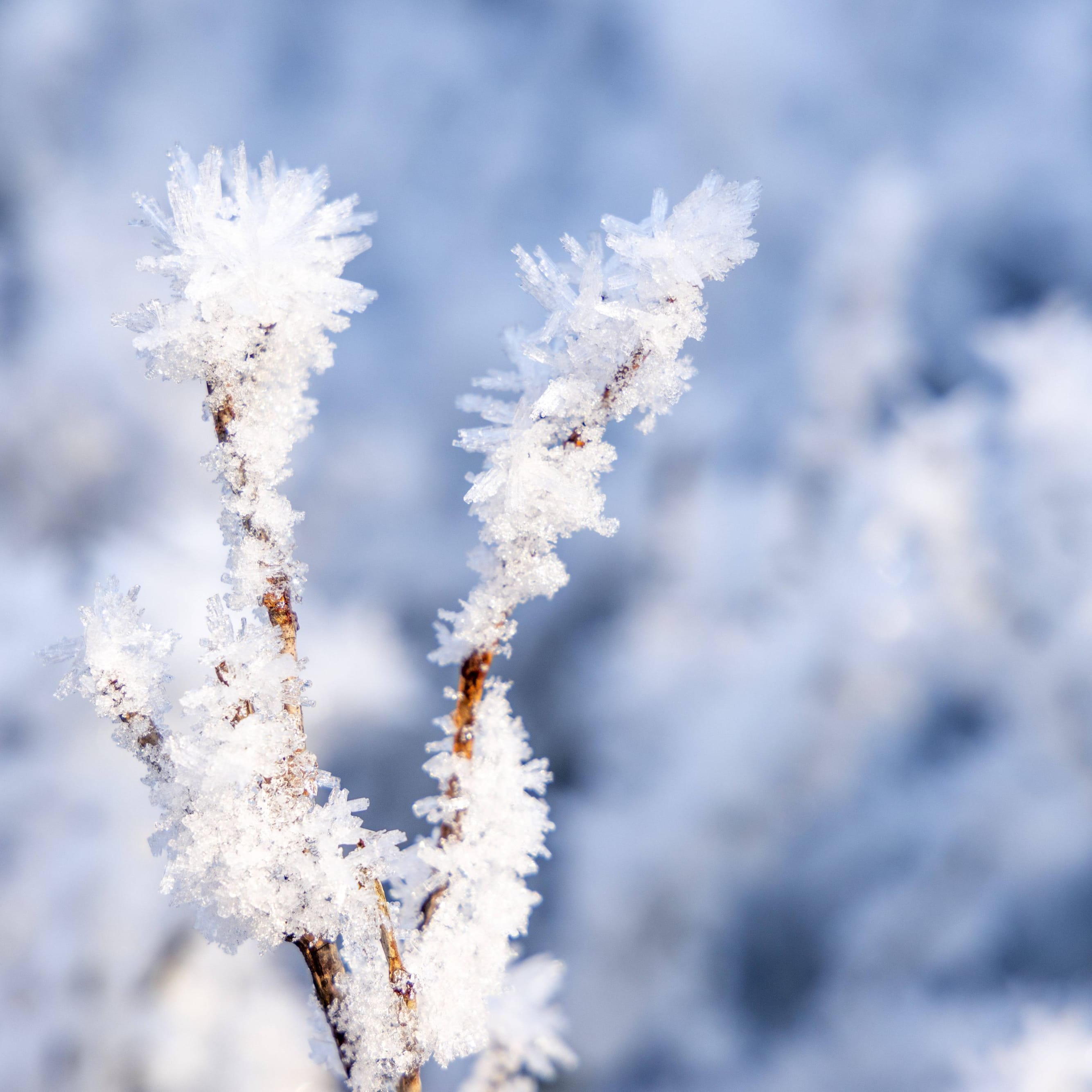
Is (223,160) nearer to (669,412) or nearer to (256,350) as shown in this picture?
(256,350)

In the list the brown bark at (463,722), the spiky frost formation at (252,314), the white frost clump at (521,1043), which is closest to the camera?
the spiky frost formation at (252,314)

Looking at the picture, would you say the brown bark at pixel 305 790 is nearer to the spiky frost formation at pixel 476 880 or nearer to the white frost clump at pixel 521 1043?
the spiky frost formation at pixel 476 880

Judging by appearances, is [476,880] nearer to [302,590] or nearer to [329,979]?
[329,979]

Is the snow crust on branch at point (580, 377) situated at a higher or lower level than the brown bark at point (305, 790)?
higher

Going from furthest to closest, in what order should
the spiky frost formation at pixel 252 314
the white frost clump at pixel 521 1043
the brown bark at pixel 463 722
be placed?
1. the white frost clump at pixel 521 1043
2. the brown bark at pixel 463 722
3. the spiky frost formation at pixel 252 314

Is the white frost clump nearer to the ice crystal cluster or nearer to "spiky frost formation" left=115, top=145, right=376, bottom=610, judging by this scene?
the ice crystal cluster

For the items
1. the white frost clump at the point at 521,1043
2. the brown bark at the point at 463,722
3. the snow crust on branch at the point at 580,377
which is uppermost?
the snow crust on branch at the point at 580,377

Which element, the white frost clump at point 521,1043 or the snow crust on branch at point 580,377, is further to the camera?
the white frost clump at point 521,1043

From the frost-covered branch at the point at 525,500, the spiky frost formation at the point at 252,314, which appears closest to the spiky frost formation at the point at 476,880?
the frost-covered branch at the point at 525,500
